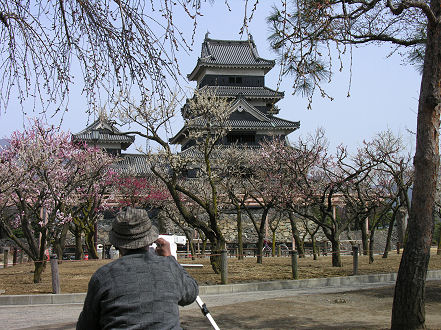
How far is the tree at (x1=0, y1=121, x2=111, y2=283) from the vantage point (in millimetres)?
17250

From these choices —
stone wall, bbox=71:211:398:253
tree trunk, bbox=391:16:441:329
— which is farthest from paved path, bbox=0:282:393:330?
stone wall, bbox=71:211:398:253

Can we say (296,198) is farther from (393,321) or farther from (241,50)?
(241,50)

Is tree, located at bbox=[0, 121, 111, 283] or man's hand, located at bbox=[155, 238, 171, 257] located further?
tree, located at bbox=[0, 121, 111, 283]

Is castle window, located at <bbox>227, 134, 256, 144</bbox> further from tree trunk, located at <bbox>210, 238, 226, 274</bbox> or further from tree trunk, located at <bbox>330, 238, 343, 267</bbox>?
tree trunk, located at <bbox>210, 238, 226, 274</bbox>

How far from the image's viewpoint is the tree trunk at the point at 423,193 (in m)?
7.06

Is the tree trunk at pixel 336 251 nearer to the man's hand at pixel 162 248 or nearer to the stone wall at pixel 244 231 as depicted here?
the man's hand at pixel 162 248

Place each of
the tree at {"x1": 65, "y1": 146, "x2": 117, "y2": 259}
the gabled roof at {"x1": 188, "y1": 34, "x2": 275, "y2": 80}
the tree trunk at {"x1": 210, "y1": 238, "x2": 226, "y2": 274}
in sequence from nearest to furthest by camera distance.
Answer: the tree trunk at {"x1": 210, "y1": 238, "x2": 226, "y2": 274} < the tree at {"x1": 65, "y1": 146, "x2": 117, "y2": 259} < the gabled roof at {"x1": 188, "y1": 34, "x2": 275, "y2": 80}

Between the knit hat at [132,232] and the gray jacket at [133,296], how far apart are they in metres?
0.09

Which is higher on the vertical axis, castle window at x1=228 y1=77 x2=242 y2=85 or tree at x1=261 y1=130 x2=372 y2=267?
castle window at x1=228 y1=77 x2=242 y2=85

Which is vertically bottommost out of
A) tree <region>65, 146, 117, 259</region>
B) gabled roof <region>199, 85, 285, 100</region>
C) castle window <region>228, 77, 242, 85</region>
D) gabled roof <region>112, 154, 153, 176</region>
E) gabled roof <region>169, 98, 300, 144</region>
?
tree <region>65, 146, 117, 259</region>

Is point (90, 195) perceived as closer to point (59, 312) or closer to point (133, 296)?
point (59, 312)

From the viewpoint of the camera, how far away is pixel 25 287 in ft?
49.7

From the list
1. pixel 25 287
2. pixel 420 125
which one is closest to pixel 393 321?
pixel 420 125

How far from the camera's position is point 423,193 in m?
7.12
